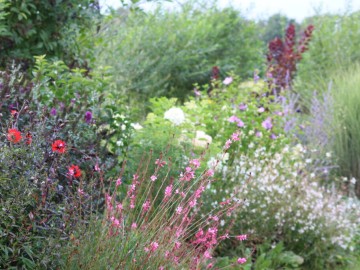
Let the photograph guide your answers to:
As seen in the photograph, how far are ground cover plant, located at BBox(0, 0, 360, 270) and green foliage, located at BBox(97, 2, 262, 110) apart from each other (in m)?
0.06

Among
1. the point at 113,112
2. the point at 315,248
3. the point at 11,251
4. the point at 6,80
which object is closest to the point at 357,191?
the point at 315,248

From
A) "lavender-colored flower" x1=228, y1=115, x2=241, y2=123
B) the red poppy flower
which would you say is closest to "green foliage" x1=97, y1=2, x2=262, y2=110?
"lavender-colored flower" x1=228, y1=115, x2=241, y2=123

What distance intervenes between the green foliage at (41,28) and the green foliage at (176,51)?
160 inches

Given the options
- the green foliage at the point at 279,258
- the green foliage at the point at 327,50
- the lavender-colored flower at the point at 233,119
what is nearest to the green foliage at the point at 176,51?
the green foliage at the point at 327,50

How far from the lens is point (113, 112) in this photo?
4359 millimetres

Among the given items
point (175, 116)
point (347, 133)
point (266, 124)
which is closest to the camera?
point (175, 116)

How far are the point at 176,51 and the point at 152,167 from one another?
7.23m

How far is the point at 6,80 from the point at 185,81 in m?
7.98

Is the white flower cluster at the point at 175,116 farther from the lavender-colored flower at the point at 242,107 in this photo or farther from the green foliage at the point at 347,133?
the green foliage at the point at 347,133

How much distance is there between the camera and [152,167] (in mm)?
4574

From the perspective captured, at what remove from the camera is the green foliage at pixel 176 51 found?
10.7 metres

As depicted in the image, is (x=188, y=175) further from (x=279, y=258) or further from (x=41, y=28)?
(x=41, y=28)

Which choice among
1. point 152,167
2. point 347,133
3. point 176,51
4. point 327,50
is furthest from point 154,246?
point 327,50

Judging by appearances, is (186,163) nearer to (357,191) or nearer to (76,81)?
(76,81)
